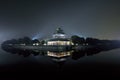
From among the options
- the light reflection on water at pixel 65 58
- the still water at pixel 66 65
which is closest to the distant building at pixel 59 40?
the light reflection on water at pixel 65 58

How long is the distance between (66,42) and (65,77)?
2182 inches

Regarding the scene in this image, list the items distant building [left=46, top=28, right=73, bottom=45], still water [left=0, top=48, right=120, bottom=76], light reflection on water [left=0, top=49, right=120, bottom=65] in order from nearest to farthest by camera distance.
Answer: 1. still water [left=0, top=48, right=120, bottom=76]
2. light reflection on water [left=0, top=49, right=120, bottom=65]
3. distant building [left=46, top=28, right=73, bottom=45]

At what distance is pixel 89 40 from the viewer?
3922 inches

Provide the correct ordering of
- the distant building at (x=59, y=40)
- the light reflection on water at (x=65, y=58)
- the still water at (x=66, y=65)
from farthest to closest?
the distant building at (x=59, y=40)
the light reflection on water at (x=65, y=58)
the still water at (x=66, y=65)

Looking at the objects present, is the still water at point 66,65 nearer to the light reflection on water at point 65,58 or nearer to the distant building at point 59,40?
the light reflection on water at point 65,58

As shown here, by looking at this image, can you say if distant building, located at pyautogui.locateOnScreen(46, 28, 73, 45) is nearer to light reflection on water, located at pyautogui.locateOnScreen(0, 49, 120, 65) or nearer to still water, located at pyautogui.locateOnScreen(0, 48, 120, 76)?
light reflection on water, located at pyautogui.locateOnScreen(0, 49, 120, 65)

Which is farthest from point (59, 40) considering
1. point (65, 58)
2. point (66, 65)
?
point (66, 65)

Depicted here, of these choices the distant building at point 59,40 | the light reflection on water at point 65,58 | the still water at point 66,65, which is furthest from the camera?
the distant building at point 59,40

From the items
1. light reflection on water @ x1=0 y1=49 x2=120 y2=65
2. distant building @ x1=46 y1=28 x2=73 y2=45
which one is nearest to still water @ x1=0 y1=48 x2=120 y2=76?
light reflection on water @ x1=0 y1=49 x2=120 y2=65

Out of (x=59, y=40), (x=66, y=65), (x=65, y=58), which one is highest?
(x=59, y=40)

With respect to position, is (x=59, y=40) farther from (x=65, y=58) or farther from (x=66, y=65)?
(x=66, y=65)

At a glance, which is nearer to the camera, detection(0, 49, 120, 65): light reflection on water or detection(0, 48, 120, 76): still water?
detection(0, 48, 120, 76): still water

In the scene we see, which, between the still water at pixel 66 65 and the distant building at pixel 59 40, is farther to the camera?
the distant building at pixel 59 40

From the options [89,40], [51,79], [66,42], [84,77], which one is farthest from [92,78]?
[89,40]
